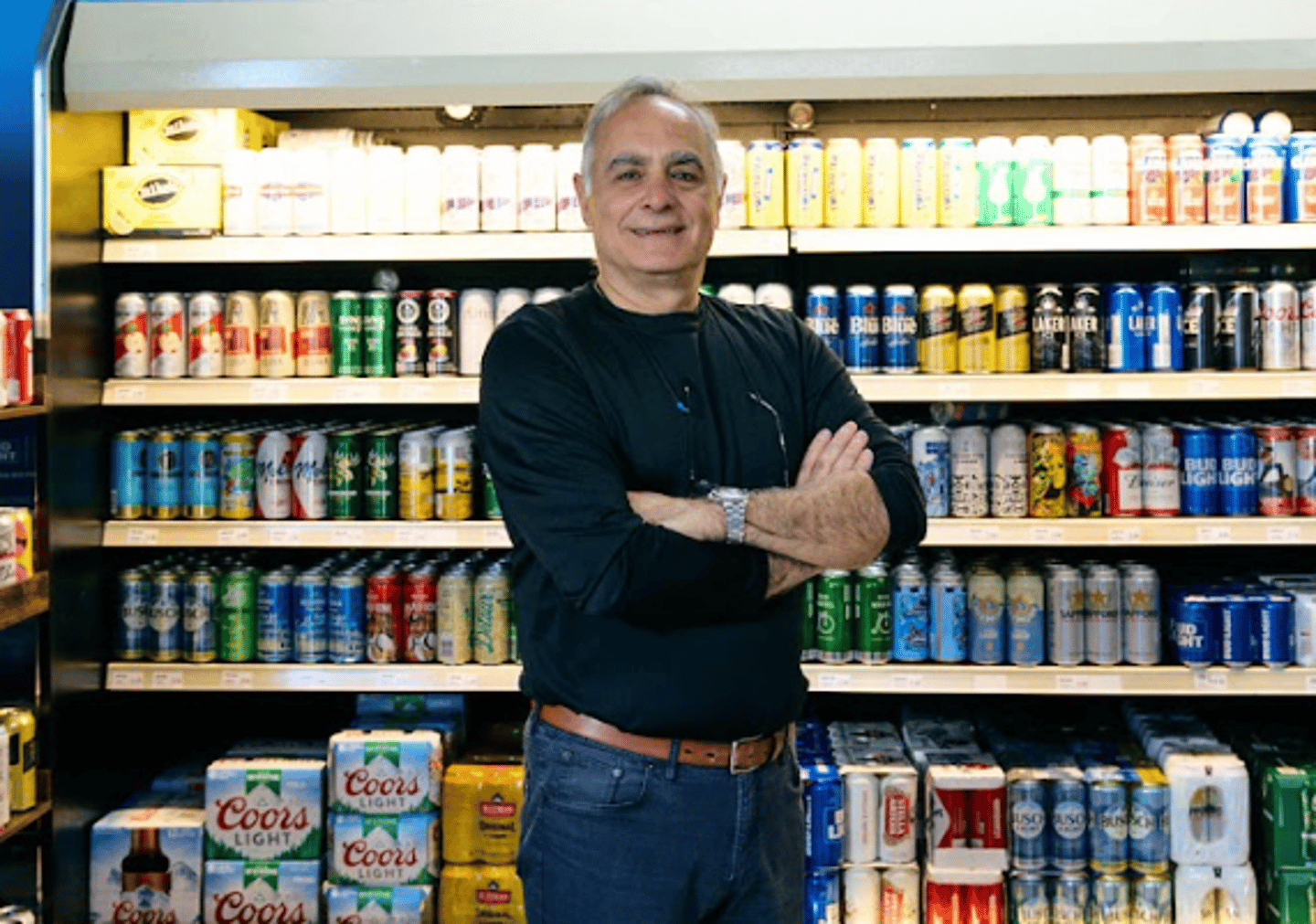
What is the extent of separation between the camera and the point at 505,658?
359 centimetres

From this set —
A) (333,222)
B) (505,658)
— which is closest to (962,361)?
(505,658)

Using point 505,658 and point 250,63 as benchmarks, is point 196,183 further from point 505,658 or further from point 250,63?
point 505,658

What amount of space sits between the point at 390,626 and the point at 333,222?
0.98 meters

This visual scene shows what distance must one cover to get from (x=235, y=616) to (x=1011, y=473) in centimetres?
190

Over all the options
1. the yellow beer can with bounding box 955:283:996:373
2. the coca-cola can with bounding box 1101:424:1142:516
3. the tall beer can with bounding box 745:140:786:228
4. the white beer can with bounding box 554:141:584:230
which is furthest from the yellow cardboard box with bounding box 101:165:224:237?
the coca-cola can with bounding box 1101:424:1142:516

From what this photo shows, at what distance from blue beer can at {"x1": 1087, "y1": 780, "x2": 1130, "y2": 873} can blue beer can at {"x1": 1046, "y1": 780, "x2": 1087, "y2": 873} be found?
0.07ft

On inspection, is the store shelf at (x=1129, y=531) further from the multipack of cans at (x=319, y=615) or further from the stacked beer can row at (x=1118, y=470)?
the multipack of cans at (x=319, y=615)

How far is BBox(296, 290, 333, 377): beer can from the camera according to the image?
3611mm

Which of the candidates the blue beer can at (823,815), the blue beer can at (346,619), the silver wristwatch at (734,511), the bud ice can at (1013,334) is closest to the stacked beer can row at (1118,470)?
the bud ice can at (1013,334)

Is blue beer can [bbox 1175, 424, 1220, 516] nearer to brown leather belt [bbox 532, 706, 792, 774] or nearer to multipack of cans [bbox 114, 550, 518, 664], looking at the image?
multipack of cans [bbox 114, 550, 518, 664]

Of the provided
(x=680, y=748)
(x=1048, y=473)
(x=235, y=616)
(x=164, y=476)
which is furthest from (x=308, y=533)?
(x=680, y=748)

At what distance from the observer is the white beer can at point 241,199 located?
357 centimetres

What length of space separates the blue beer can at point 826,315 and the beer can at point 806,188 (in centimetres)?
16

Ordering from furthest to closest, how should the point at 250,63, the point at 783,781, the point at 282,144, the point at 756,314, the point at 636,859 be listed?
1. the point at 282,144
2. the point at 250,63
3. the point at 756,314
4. the point at 783,781
5. the point at 636,859
